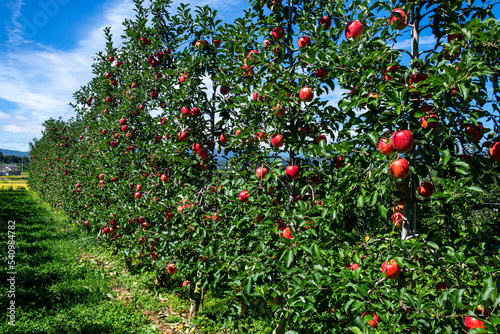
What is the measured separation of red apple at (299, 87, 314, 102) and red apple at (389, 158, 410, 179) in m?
0.92

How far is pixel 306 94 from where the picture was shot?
2.21 m

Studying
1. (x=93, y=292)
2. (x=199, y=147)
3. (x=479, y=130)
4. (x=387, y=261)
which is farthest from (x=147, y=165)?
(x=479, y=130)

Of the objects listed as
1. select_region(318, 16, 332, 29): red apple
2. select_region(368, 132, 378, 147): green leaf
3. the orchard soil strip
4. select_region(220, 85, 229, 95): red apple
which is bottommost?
the orchard soil strip

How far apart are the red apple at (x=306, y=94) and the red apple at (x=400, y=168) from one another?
921mm

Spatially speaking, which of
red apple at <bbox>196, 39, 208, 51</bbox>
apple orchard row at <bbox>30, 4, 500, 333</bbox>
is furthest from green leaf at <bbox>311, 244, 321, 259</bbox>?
red apple at <bbox>196, 39, 208, 51</bbox>

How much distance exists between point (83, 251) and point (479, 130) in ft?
24.3

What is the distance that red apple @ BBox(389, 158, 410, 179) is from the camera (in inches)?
58.4

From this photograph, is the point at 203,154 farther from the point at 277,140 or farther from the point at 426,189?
the point at 426,189

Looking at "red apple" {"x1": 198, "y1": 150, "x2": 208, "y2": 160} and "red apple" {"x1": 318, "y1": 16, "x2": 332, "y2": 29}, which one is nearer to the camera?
"red apple" {"x1": 318, "y1": 16, "x2": 332, "y2": 29}

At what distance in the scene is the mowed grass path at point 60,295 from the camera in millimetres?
3479

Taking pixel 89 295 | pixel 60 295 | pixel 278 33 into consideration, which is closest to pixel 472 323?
pixel 278 33

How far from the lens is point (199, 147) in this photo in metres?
3.55

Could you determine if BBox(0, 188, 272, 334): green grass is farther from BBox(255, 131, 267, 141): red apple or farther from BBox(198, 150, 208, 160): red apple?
BBox(198, 150, 208, 160): red apple

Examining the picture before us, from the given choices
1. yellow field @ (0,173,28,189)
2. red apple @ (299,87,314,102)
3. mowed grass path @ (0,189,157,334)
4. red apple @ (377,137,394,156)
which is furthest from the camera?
yellow field @ (0,173,28,189)
